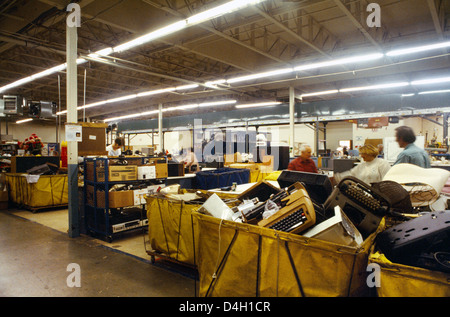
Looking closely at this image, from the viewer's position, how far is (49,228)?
206 inches

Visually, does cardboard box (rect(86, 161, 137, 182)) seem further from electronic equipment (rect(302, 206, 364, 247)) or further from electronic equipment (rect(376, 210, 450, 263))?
electronic equipment (rect(376, 210, 450, 263))

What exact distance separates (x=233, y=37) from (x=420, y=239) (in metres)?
6.97

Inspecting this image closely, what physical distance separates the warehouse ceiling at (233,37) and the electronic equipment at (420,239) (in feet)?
15.2

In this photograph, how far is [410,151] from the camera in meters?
3.21

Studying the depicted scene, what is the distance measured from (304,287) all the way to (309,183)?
109 cm

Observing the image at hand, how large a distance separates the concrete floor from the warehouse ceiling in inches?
98.7

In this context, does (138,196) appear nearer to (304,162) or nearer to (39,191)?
(304,162)

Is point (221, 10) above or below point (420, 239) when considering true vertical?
above

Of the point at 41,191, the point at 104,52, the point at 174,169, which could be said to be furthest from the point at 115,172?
the point at 104,52

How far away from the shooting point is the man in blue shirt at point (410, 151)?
10.3 feet

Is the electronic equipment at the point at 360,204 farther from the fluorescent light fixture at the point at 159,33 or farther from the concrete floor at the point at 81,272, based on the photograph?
the fluorescent light fixture at the point at 159,33
